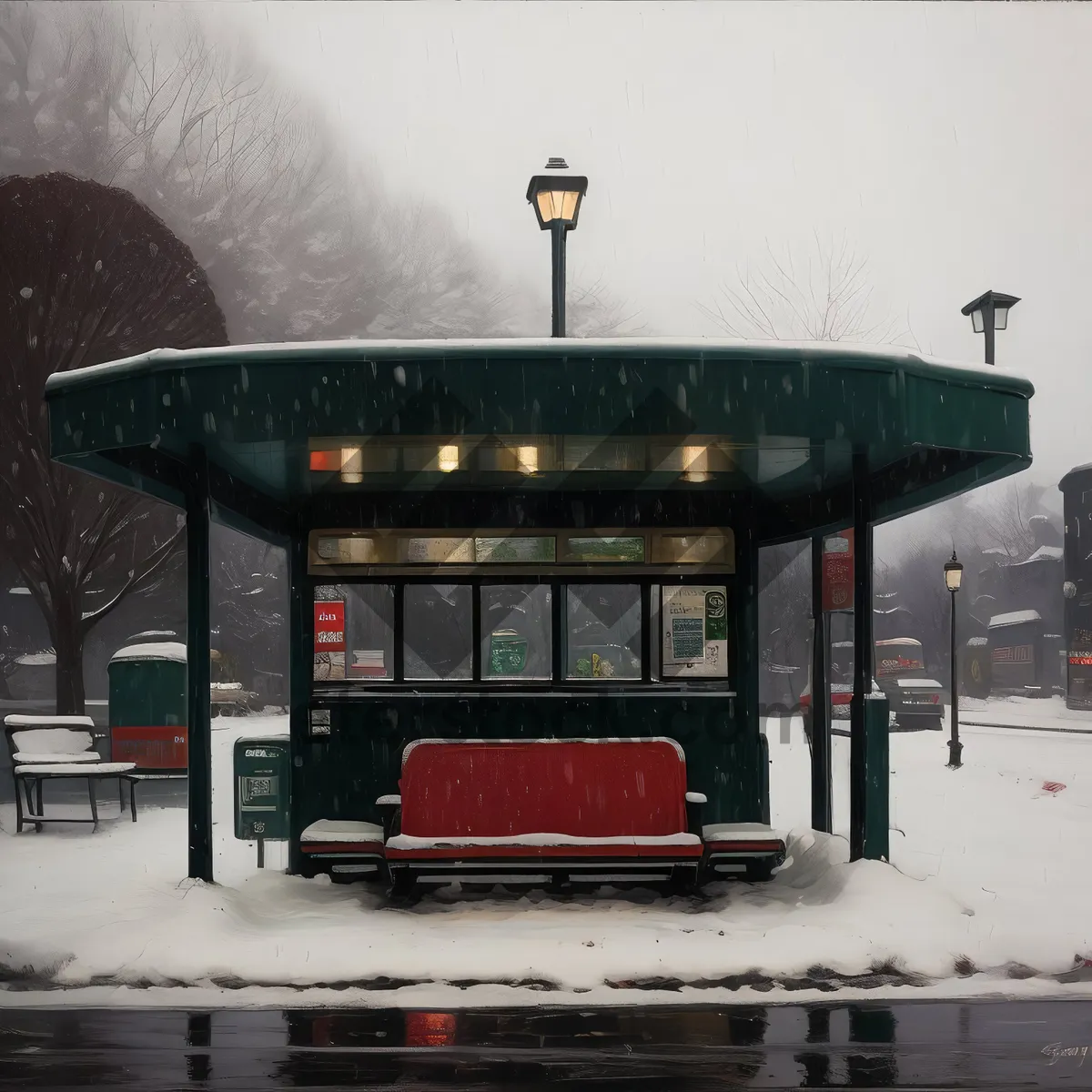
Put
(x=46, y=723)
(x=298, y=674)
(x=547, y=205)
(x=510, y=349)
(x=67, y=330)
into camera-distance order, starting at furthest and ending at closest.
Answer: (x=67, y=330), (x=46, y=723), (x=298, y=674), (x=547, y=205), (x=510, y=349)

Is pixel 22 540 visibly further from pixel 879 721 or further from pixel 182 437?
pixel 879 721

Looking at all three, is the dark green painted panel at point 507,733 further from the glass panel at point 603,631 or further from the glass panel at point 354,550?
the glass panel at point 354,550

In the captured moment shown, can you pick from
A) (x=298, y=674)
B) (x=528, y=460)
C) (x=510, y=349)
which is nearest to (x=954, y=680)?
(x=298, y=674)

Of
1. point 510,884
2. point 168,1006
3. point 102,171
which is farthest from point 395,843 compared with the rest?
point 102,171

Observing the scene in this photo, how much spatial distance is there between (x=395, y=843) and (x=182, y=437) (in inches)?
121

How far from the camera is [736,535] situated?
33.8ft

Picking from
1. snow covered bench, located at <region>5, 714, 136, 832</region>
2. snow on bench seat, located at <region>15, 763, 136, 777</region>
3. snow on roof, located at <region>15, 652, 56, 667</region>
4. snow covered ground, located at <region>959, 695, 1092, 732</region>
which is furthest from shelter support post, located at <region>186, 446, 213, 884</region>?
snow on roof, located at <region>15, 652, 56, 667</region>

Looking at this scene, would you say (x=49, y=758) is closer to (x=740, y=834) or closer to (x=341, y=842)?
(x=341, y=842)

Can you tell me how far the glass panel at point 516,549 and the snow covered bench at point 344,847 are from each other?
7.86ft

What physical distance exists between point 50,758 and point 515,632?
637 centimetres

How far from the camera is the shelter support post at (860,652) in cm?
855

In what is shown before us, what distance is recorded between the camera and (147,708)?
1683 cm
